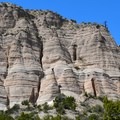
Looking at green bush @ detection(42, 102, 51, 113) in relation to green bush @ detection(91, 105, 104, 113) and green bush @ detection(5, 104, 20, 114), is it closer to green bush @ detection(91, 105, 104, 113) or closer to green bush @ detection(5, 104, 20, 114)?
green bush @ detection(5, 104, 20, 114)

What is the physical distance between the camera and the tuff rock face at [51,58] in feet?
263

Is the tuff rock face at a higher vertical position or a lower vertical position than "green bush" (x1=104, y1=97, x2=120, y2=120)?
higher

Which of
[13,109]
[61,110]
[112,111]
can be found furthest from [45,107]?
[112,111]

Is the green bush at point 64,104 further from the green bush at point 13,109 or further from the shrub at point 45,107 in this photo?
the green bush at point 13,109

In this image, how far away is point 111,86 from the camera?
276 ft

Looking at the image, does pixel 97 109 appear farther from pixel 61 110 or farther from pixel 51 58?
pixel 51 58

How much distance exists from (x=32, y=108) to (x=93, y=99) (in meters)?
10.1

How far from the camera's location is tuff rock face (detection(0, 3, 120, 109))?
263 ft

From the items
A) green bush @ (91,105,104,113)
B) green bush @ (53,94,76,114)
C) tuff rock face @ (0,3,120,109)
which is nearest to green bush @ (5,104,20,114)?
tuff rock face @ (0,3,120,109)

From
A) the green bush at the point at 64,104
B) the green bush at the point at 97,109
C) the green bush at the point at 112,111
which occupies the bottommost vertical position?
the green bush at the point at 112,111

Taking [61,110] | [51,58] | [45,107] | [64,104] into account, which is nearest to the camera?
[61,110]

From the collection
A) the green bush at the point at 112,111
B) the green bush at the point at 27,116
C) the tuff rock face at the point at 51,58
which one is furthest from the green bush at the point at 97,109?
the green bush at the point at 112,111

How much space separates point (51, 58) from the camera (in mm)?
85750

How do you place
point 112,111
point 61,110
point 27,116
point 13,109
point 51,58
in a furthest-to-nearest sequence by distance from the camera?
point 51,58 < point 13,109 < point 61,110 < point 27,116 < point 112,111
